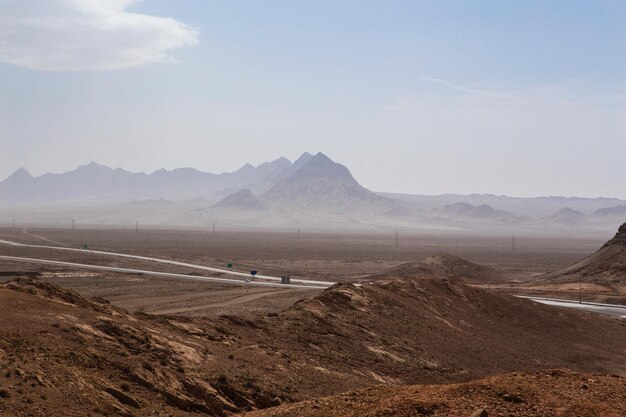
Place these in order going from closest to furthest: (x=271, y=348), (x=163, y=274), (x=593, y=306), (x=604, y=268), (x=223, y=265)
Result: (x=271, y=348), (x=593, y=306), (x=163, y=274), (x=604, y=268), (x=223, y=265)

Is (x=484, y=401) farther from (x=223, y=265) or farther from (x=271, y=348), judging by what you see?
(x=223, y=265)

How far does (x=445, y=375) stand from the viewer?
26875 millimetres

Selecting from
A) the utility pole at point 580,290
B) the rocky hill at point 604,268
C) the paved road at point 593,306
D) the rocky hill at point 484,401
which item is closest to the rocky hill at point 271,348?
the rocky hill at point 484,401

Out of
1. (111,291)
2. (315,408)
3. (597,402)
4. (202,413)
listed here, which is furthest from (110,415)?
(111,291)

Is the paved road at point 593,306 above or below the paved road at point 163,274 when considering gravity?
below

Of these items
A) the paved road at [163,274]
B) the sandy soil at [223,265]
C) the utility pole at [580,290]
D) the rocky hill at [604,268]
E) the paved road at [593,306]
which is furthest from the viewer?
the rocky hill at [604,268]

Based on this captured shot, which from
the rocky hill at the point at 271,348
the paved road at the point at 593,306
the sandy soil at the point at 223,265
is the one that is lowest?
the paved road at the point at 593,306

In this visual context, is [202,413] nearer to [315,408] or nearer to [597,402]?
[315,408]

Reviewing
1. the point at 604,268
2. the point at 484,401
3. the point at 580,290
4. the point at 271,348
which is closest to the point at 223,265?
the point at 580,290

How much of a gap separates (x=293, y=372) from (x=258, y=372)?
1626 millimetres

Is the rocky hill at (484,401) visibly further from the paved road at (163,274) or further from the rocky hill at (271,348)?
the paved road at (163,274)

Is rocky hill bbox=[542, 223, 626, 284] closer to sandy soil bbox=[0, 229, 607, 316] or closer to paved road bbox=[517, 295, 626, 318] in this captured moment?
sandy soil bbox=[0, 229, 607, 316]

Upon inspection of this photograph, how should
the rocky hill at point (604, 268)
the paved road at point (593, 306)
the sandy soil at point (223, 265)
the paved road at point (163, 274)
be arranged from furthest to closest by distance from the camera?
the rocky hill at point (604, 268)
the paved road at point (163, 274)
the paved road at point (593, 306)
the sandy soil at point (223, 265)

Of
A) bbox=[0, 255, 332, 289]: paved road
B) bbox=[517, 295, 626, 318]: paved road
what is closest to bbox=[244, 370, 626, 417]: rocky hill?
bbox=[517, 295, 626, 318]: paved road
